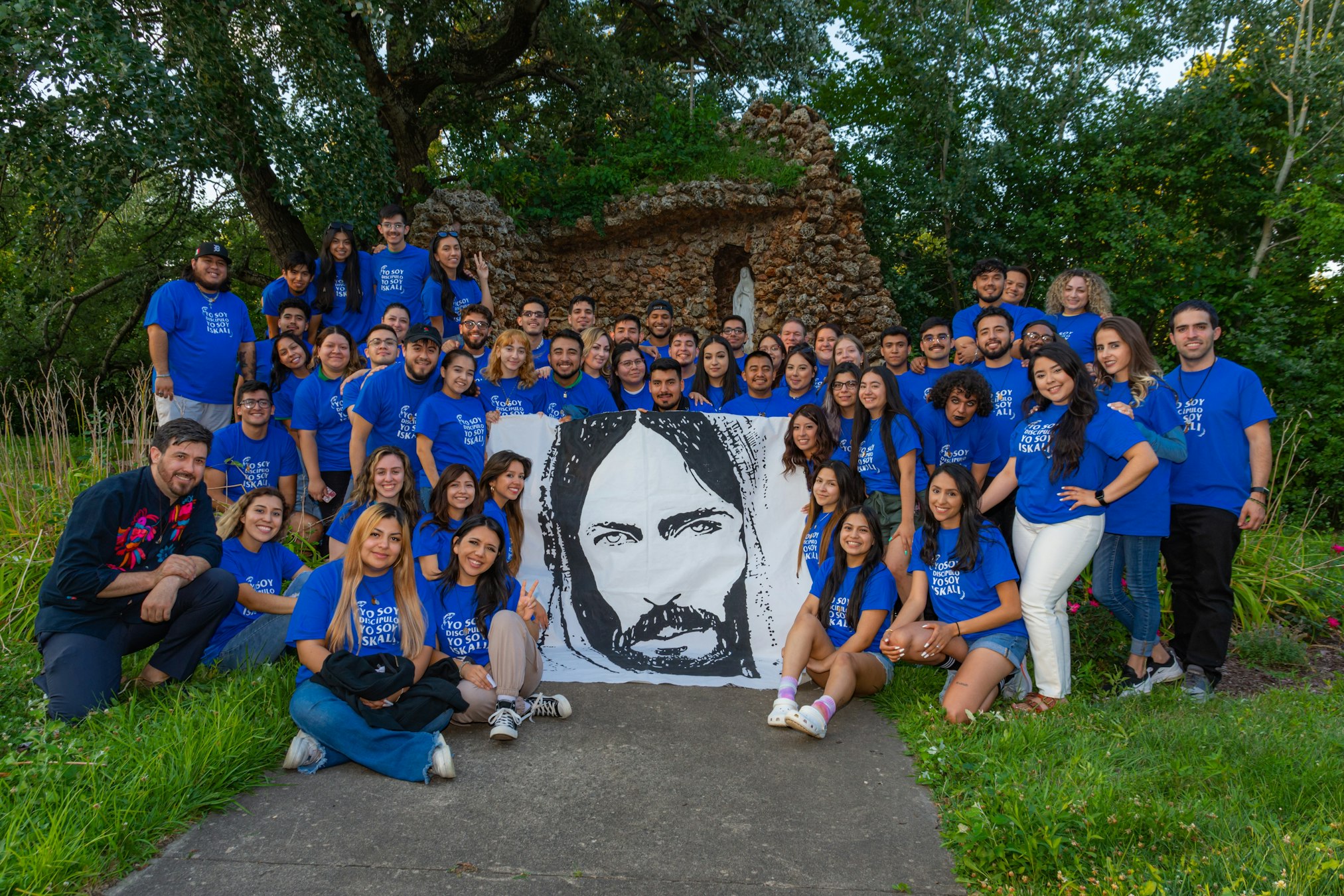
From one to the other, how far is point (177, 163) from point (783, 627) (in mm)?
7458

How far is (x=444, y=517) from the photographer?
14.9 feet

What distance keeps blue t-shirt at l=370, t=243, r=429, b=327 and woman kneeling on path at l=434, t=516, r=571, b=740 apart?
3.67m

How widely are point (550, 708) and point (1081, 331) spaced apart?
→ 4286 millimetres

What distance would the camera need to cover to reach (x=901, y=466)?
493 centimetres

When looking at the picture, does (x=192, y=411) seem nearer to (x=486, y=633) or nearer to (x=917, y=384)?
(x=486, y=633)

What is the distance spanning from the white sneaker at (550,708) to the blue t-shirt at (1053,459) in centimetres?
256

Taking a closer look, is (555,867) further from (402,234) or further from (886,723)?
(402,234)

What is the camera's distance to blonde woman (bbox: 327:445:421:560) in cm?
456

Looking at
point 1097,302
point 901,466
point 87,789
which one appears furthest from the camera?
point 1097,302

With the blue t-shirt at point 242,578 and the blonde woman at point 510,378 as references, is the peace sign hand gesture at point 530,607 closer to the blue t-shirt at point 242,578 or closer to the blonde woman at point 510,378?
the blue t-shirt at point 242,578

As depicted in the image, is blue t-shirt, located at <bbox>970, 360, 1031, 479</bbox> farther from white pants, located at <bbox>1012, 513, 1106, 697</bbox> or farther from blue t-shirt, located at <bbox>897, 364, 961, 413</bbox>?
white pants, located at <bbox>1012, 513, 1106, 697</bbox>

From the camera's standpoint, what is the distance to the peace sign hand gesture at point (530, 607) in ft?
14.0

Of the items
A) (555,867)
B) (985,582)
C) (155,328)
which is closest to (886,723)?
(985,582)

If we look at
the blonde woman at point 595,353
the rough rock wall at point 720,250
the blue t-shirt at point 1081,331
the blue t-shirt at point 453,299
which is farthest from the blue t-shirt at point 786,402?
the rough rock wall at point 720,250
